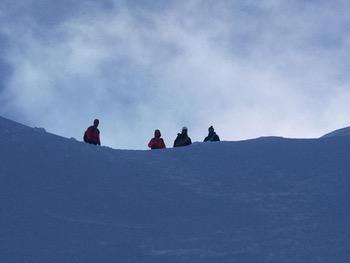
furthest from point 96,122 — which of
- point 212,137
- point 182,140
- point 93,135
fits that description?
point 212,137

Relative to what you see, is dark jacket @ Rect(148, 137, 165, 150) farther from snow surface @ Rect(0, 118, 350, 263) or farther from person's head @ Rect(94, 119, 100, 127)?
snow surface @ Rect(0, 118, 350, 263)

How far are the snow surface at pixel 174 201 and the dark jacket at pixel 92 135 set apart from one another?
8.90 feet

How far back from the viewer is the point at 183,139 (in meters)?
16.2

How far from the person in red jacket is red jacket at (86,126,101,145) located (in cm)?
145

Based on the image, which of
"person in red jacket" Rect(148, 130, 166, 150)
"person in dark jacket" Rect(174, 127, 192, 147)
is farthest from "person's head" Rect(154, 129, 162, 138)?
"person in dark jacket" Rect(174, 127, 192, 147)

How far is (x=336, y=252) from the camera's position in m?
8.09

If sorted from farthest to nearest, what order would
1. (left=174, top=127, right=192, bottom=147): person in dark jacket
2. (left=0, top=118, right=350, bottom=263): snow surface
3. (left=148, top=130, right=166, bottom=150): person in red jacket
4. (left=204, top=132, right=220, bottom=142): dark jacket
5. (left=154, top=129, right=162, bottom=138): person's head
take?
(left=204, top=132, right=220, bottom=142): dark jacket
(left=154, top=129, right=162, bottom=138): person's head
(left=148, top=130, right=166, bottom=150): person in red jacket
(left=174, top=127, right=192, bottom=147): person in dark jacket
(left=0, top=118, right=350, bottom=263): snow surface

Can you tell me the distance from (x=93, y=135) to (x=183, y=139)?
2.28 metres

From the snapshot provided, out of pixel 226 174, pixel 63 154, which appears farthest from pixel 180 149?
pixel 63 154

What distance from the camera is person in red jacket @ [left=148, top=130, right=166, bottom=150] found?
53.7 feet

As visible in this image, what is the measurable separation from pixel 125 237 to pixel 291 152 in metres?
5.41

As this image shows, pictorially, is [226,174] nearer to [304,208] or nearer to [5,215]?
[304,208]

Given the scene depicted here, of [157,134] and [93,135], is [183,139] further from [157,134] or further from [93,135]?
[93,135]

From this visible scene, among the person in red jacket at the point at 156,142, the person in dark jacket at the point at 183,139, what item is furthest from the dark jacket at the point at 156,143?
the person in dark jacket at the point at 183,139
